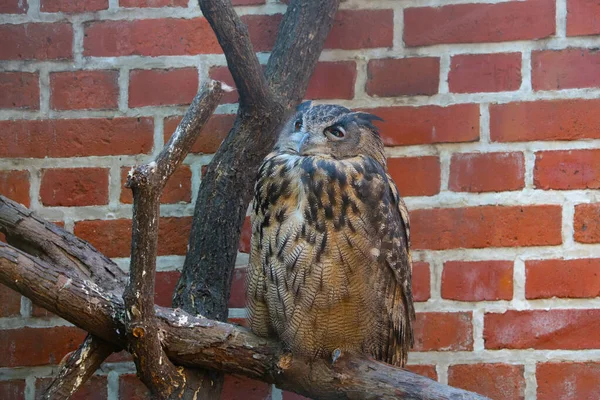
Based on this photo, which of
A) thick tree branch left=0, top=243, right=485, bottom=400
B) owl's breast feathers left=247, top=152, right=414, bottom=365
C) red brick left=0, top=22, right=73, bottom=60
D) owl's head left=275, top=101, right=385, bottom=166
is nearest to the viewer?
thick tree branch left=0, top=243, right=485, bottom=400

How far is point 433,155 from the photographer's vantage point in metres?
1.56

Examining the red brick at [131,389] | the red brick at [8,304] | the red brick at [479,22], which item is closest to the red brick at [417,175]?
the red brick at [479,22]

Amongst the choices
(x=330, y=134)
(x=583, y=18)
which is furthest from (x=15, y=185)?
(x=583, y=18)

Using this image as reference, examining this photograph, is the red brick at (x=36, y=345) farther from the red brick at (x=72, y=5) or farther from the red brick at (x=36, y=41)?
the red brick at (x=72, y=5)

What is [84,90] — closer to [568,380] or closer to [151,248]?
[151,248]

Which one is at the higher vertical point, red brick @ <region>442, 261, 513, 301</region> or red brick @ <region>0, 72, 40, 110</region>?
red brick @ <region>0, 72, 40, 110</region>

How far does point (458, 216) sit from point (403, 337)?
33cm

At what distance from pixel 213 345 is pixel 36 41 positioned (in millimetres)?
852

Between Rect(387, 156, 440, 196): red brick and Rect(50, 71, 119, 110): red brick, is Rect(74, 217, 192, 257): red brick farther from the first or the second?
Rect(387, 156, 440, 196): red brick

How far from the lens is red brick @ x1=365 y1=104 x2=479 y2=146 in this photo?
1554mm

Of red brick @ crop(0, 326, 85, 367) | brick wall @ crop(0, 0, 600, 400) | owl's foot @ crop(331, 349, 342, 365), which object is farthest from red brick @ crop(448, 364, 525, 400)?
red brick @ crop(0, 326, 85, 367)

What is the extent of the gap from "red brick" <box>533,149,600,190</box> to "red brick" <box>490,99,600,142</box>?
0.13 feet

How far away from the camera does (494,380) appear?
151 cm

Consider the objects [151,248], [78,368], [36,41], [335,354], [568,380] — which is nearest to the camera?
[151,248]
